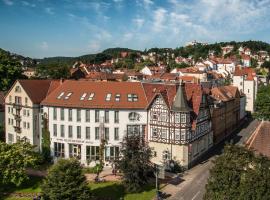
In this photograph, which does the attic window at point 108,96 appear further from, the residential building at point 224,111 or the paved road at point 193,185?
the residential building at point 224,111

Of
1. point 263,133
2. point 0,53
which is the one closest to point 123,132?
point 263,133

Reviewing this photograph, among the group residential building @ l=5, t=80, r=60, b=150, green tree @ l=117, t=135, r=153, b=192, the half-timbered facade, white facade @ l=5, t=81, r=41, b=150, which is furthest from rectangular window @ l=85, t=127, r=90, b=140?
green tree @ l=117, t=135, r=153, b=192

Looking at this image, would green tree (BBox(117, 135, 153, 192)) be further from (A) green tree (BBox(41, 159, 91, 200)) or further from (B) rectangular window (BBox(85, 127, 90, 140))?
(B) rectangular window (BBox(85, 127, 90, 140))

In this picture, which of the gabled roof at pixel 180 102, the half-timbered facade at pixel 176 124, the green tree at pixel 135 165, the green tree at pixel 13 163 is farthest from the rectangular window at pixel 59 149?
the gabled roof at pixel 180 102

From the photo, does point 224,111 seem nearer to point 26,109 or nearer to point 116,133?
point 116,133

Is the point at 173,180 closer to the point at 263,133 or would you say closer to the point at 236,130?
the point at 263,133

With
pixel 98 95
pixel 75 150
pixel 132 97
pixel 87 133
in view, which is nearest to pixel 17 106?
pixel 75 150

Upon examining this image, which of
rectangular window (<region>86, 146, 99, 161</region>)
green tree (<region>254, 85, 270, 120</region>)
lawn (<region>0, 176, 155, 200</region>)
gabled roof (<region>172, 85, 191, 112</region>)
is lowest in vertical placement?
lawn (<region>0, 176, 155, 200</region>)

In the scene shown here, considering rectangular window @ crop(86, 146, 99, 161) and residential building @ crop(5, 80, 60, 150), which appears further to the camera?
residential building @ crop(5, 80, 60, 150)
